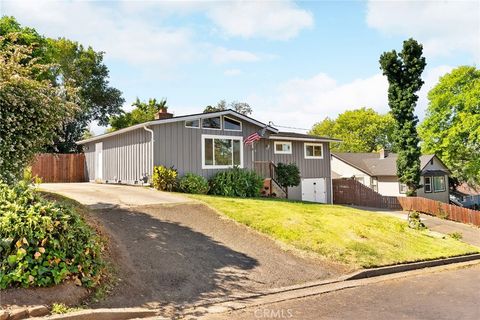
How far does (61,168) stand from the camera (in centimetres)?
2494

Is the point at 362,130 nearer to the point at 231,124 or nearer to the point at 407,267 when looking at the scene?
the point at 231,124

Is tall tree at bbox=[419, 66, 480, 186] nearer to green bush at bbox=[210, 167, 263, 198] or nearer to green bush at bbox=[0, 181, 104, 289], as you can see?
green bush at bbox=[210, 167, 263, 198]

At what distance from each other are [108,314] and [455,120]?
126 feet

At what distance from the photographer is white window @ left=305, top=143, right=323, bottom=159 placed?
2577 cm

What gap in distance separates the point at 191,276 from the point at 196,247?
5.19 ft

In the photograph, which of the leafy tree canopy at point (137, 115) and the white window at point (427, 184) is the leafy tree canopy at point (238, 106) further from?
the white window at point (427, 184)

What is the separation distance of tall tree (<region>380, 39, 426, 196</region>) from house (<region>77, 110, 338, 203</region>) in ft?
20.4

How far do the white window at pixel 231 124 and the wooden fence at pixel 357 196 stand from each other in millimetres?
11919

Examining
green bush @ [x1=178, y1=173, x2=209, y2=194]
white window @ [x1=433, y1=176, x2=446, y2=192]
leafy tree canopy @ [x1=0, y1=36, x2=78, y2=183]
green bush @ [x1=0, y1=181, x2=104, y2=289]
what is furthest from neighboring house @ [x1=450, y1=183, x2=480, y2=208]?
green bush @ [x1=0, y1=181, x2=104, y2=289]

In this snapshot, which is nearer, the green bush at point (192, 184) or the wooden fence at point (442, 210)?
the green bush at point (192, 184)

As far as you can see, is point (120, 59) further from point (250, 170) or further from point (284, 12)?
point (250, 170)

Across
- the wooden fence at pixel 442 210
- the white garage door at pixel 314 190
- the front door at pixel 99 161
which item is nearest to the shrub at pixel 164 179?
the front door at pixel 99 161

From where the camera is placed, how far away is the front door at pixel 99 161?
23.1m

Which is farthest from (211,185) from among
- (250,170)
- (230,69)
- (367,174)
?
(367,174)
